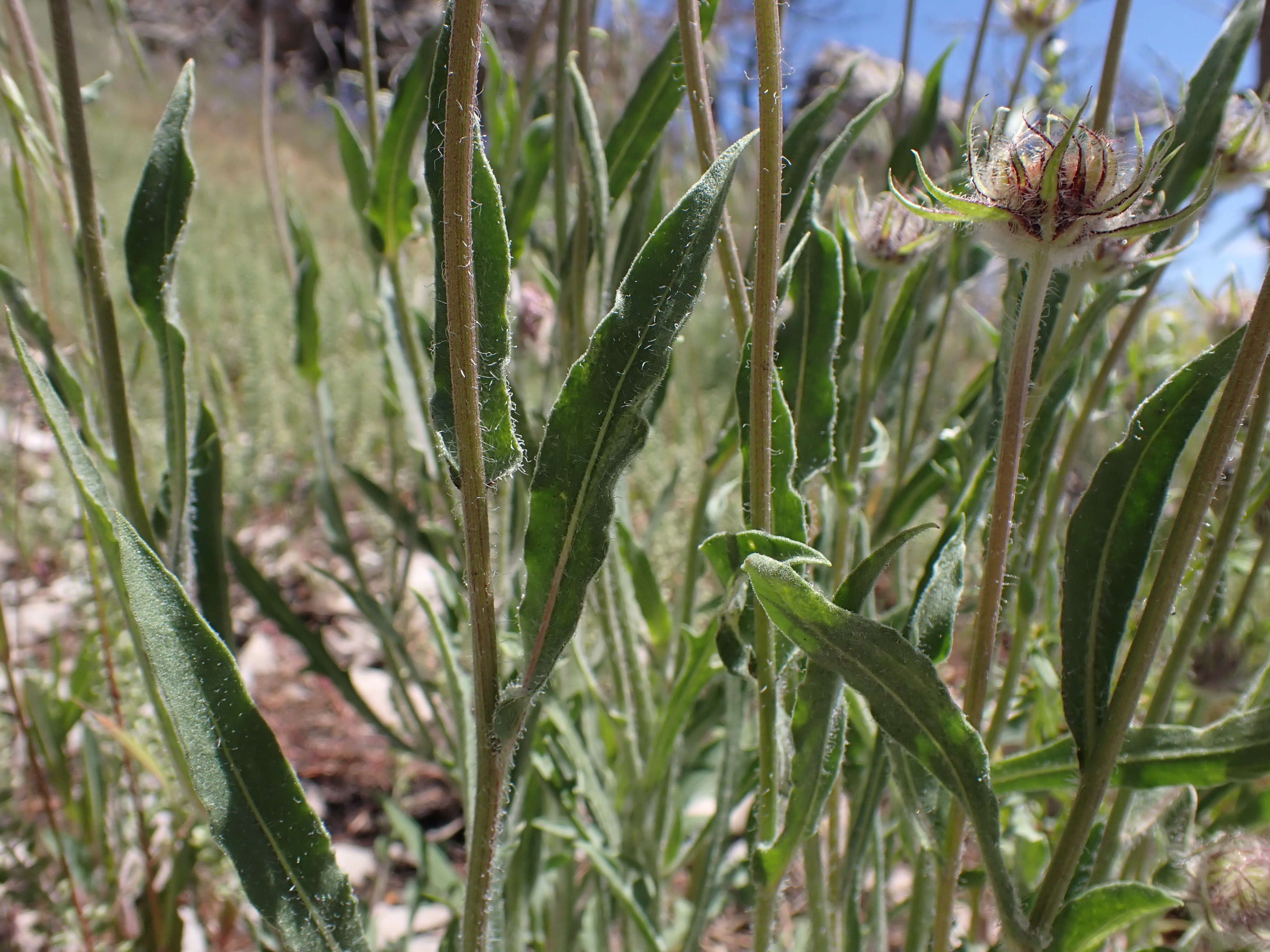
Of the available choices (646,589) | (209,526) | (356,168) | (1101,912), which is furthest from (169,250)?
(1101,912)

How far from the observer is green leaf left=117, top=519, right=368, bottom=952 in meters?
0.51

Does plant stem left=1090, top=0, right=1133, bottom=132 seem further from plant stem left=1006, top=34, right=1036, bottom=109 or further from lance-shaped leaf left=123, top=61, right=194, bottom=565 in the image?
lance-shaped leaf left=123, top=61, right=194, bottom=565

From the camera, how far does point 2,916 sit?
1178mm

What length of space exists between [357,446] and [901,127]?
2501 mm

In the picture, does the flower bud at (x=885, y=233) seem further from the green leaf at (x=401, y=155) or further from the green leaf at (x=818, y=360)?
the green leaf at (x=401, y=155)

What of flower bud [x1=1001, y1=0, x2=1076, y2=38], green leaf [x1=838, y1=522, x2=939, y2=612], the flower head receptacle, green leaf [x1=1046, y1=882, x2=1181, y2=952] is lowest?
green leaf [x1=1046, y1=882, x2=1181, y2=952]

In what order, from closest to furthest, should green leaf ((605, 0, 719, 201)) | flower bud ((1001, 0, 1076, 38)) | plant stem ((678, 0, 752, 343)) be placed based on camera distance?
plant stem ((678, 0, 752, 343)) → green leaf ((605, 0, 719, 201)) → flower bud ((1001, 0, 1076, 38))

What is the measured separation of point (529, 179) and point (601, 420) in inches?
24.9

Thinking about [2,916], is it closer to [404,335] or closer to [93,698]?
[93,698]

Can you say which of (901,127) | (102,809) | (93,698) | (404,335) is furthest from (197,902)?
(901,127)

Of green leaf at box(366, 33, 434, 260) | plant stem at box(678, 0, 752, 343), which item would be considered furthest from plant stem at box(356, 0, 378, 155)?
plant stem at box(678, 0, 752, 343)

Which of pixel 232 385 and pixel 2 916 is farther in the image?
pixel 232 385

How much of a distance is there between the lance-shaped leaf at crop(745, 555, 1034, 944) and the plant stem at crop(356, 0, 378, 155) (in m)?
0.64

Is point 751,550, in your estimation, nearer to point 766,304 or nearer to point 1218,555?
point 766,304
